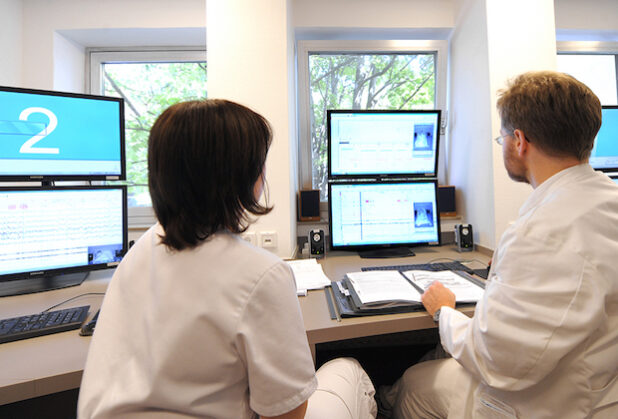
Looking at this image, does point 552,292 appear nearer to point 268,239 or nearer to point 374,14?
point 268,239

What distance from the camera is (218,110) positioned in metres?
0.55

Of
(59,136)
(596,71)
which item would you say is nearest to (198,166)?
(59,136)

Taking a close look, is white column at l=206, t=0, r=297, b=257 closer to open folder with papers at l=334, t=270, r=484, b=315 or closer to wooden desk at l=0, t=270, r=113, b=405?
open folder with papers at l=334, t=270, r=484, b=315

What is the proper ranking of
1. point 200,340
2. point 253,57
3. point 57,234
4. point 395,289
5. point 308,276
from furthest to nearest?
point 253,57 < point 308,276 < point 57,234 < point 395,289 < point 200,340

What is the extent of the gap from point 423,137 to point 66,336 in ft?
5.91

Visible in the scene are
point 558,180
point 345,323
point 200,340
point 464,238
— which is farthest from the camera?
point 464,238

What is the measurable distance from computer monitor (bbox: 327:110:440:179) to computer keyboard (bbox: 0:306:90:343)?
4.11 ft

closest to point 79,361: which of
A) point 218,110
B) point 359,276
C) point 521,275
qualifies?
point 218,110

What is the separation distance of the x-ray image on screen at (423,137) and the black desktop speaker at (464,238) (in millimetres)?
493

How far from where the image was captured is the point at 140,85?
6.79ft

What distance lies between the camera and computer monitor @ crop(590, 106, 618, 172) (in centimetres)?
175

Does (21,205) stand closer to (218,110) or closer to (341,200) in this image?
(218,110)

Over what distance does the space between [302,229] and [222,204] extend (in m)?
1.33

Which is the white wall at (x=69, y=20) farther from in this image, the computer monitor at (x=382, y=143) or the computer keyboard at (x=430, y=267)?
the computer keyboard at (x=430, y=267)
